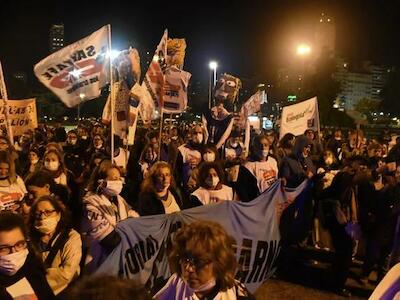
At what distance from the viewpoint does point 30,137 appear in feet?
39.5

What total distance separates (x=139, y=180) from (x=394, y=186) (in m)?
4.13

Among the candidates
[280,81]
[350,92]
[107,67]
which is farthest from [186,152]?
[350,92]

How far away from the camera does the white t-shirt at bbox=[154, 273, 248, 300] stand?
2854 millimetres

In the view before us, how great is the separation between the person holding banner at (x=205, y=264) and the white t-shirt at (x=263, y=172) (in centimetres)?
468

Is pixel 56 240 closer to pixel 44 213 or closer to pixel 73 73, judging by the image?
pixel 44 213

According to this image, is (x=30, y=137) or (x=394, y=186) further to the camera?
(x=30, y=137)

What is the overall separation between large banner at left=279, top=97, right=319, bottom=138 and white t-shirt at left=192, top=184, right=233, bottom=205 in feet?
18.4

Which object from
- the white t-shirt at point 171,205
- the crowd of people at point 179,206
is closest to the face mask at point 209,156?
the crowd of people at point 179,206

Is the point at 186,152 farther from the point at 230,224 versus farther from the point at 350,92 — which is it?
the point at 350,92

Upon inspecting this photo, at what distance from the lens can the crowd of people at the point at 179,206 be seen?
288 cm

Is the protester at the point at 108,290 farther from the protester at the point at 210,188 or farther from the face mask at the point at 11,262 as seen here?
the protester at the point at 210,188

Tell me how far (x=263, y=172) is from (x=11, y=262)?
17.2 ft

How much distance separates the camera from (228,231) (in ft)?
17.6

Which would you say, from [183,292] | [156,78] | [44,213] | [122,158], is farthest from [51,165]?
[183,292]
